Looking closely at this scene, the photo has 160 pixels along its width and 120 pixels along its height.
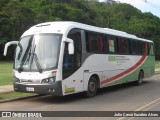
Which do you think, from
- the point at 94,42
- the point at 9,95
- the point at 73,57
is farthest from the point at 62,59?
the point at 94,42

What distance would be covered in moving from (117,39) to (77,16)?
6636 cm

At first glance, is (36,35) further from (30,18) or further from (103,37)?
(30,18)

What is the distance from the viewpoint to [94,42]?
56.3ft

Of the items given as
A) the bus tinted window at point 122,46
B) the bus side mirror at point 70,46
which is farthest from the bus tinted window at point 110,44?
the bus side mirror at point 70,46

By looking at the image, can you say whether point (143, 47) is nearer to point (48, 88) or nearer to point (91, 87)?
point (91, 87)

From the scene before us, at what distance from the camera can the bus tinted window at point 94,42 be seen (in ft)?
54.2

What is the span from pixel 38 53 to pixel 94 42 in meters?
3.55

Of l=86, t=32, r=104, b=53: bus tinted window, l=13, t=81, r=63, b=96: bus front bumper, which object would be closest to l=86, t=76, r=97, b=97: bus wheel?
l=86, t=32, r=104, b=53: bus tinted window

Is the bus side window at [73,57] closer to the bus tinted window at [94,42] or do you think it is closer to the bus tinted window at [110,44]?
the bus tinted window at [94,42]

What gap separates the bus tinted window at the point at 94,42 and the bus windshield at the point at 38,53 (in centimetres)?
225

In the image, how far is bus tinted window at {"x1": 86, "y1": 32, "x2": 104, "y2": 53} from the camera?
16.5m

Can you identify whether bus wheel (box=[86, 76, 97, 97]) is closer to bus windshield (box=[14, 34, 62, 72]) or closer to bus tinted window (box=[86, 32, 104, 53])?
bus tinted window (box=[86, 32, 104, 53])

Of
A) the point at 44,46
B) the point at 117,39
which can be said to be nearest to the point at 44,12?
the point at 117,39

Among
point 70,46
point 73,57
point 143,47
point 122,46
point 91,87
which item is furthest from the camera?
point 143,47
